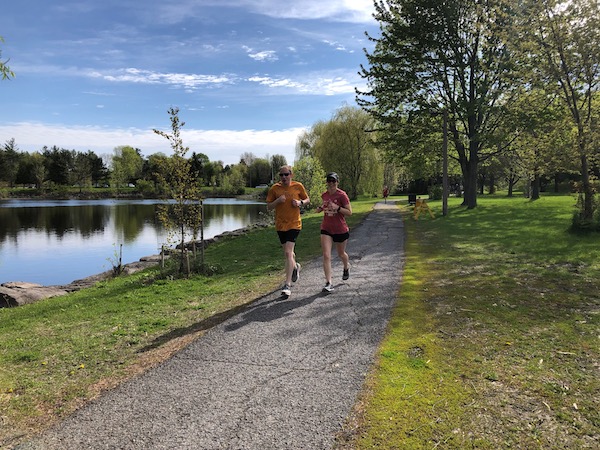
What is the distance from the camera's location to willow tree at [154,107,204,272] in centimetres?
859

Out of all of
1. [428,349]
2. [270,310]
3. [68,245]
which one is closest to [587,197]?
[428,349]

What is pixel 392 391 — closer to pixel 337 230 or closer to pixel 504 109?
pixel 337 230

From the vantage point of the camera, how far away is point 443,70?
76.5 feet

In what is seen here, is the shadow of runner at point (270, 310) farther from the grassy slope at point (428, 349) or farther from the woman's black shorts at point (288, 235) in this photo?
the woman's black shorts at point (288, 235)

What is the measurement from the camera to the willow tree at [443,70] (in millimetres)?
21125

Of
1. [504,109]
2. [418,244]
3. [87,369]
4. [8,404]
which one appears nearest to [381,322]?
[87,369]

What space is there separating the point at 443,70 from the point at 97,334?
2393cm

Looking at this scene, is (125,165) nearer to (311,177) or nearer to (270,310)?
(311,177)

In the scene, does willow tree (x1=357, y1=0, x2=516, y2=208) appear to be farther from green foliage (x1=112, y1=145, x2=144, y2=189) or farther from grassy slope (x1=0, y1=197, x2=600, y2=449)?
green foliage (x1=112, y1=145, x2=144, y2=189)

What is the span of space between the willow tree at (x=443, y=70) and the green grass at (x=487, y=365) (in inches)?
635

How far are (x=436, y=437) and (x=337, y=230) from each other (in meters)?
4.06

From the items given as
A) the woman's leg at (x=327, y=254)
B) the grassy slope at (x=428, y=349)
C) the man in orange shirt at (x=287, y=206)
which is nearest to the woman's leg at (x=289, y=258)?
the man in orange shirt at (x=287, y=206)

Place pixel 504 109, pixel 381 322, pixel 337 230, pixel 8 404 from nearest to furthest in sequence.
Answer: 1. pixel 8 404
2. pixel 381 322
3. pixel 337 230
4. pixel 504 109

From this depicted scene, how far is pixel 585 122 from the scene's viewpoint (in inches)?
526
